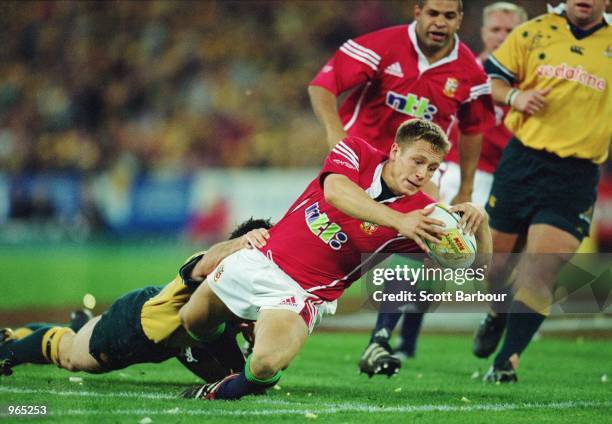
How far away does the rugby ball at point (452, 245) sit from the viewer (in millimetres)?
4379

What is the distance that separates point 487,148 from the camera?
26.7ft

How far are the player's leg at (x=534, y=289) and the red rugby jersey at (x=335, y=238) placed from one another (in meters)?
1.62

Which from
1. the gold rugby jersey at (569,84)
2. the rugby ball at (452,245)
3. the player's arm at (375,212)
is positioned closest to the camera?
the player's arm at (375,212)

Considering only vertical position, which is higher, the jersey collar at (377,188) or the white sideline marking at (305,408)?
the jersey collar at (377,188)

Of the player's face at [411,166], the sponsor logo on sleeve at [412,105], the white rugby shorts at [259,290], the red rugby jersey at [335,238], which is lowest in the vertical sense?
the white rugby shorts at [259,290]

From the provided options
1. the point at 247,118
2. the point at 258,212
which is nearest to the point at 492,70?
the point at 258,212

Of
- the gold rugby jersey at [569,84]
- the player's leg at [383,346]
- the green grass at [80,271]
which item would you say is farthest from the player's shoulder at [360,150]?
the green grass at [80,271]

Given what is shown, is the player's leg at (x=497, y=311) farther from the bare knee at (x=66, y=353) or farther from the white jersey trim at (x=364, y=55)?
the bare knee at (x=66, y=353)

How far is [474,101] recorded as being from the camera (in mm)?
6539

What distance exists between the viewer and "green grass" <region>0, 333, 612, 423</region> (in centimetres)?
449

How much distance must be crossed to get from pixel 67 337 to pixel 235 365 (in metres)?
0.98

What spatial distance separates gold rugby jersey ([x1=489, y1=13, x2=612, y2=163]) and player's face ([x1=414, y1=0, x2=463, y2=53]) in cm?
56

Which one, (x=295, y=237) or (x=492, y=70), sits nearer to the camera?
(x=295, y=237)

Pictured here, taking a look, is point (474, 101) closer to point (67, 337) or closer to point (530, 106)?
point (530, 106)
